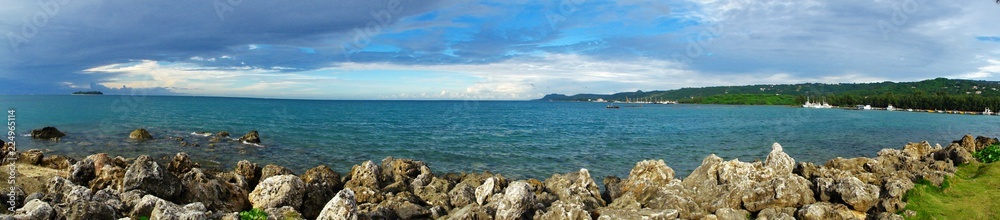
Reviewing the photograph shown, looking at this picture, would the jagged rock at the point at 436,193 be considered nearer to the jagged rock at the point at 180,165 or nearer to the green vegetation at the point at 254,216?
the green vegetation at the point at 254,216

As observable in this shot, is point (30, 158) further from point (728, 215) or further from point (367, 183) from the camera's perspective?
point (728, 215)

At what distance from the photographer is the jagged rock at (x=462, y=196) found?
15680 millimetres

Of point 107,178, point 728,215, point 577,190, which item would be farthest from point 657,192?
point 107,178

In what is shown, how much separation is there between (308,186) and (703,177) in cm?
1431

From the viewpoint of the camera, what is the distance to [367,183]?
59.2ft

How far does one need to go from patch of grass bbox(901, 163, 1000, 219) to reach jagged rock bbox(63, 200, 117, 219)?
70.6 feet

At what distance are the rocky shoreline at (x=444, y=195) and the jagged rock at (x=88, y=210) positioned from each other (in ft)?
0.06

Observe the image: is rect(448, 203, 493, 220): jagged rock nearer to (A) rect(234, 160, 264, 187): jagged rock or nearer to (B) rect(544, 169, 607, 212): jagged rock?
(B) rect(544, 169, 607, 212): jagged rock

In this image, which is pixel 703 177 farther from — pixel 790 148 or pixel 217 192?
pixel 790 148

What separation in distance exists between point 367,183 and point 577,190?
772 centimetres

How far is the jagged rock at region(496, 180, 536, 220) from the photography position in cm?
1284

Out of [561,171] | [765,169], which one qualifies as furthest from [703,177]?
[561,171]

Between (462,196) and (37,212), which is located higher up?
(37,212)

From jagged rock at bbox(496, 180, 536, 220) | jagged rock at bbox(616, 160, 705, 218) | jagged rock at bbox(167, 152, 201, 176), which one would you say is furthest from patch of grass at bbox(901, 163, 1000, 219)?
jagged rock at bbox(167, 152, 201, 176)
